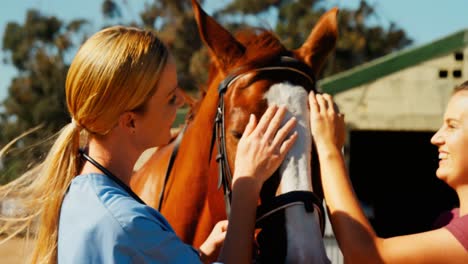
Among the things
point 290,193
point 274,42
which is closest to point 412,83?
point 274,42

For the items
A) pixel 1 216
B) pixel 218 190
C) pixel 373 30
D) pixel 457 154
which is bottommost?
pixel 373 30

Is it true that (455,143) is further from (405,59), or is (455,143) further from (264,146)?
(405,59)

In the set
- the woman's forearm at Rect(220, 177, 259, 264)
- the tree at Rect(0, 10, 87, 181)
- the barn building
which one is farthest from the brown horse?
the tree at Rect(0, 10, 87, 181)

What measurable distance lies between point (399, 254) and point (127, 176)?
0.92m

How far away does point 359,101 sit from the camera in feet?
38.3

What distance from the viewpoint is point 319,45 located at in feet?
11.1

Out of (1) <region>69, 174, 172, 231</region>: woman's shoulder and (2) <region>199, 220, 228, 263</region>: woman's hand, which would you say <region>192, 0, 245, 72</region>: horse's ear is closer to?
(2) <region>199, 220, 228, 263</region>: woman's hand

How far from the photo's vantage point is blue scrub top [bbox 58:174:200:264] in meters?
1.71

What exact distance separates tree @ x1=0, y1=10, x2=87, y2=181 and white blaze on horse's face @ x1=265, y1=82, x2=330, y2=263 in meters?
28.2

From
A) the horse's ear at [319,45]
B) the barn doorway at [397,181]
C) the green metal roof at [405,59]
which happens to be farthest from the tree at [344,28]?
the horse's ear at [319,45]

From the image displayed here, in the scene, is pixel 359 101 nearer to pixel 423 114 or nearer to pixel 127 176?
pixel 423 114

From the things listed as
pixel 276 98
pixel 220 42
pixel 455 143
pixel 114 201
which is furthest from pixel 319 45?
pixel 114 201

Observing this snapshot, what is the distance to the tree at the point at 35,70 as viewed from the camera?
33.9 meters

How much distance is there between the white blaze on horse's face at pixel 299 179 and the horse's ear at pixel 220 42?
1.51 ft
